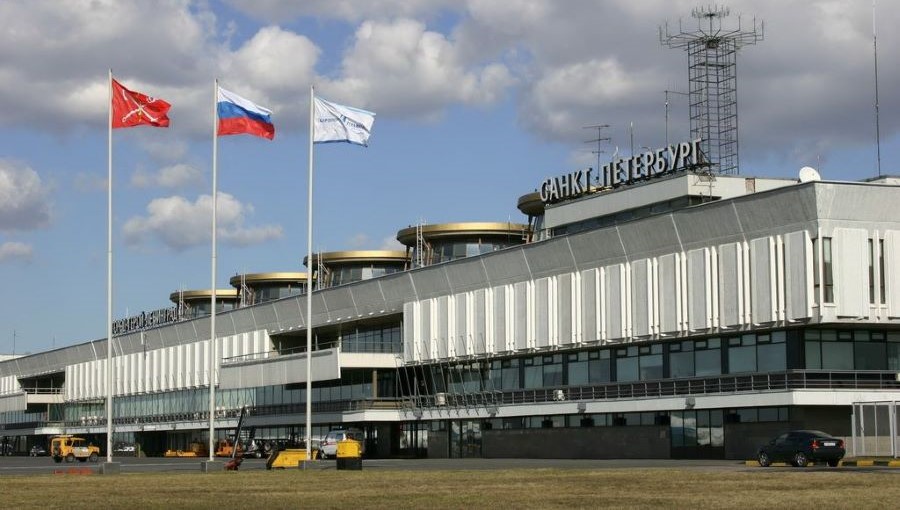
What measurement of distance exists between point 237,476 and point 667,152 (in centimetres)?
3535

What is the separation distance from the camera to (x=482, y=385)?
8694cm

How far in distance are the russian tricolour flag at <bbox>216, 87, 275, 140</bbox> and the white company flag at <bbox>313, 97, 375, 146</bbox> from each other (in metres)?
2.07

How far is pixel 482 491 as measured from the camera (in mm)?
35625

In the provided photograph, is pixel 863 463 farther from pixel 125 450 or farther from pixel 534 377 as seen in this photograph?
pixel 125 450

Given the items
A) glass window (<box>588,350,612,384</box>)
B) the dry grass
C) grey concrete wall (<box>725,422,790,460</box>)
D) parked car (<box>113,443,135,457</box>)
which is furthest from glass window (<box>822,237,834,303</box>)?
parked car (<box>113,443,135,457</box>)

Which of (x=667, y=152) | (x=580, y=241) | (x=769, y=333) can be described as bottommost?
(x=769, y=333)

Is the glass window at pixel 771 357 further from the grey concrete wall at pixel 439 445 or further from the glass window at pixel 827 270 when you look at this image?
the grey concrete wall at pixel 439 445

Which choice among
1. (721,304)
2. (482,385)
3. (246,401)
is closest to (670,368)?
(721,304)

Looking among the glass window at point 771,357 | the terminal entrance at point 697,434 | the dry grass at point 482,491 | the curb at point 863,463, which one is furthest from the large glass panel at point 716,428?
the dry grass at point 482,491

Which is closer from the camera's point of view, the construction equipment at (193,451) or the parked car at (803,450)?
the parked car at (803,450)

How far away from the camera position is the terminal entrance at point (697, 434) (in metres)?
67.3

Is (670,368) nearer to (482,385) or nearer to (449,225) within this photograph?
(482,385)

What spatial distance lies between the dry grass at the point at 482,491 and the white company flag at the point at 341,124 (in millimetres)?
16233

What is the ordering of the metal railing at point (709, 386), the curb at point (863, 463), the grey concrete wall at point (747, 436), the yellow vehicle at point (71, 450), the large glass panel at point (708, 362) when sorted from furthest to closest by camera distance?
the yellow vehicle at point (71, 450), the large glass panel at point (708, 362), the grey concrete wall at point (747, 436), the metal railing at point (709, 386), the curb at point (863, 463)
